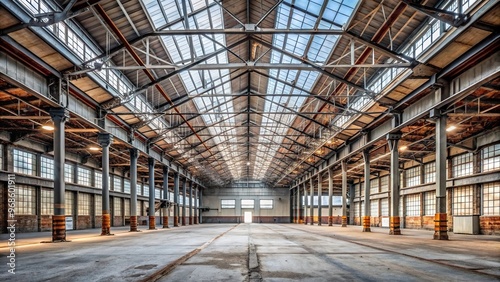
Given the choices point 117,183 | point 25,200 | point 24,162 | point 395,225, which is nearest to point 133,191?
point 25,200

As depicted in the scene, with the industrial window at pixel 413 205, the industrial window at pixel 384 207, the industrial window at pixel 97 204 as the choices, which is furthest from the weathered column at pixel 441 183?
the industrial window at pixel 97 204

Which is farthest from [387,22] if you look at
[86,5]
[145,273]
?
[145,273]

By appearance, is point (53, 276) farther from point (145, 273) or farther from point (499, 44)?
point (499, 44)

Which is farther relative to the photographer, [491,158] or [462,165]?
[462,165]

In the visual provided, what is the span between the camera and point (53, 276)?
305 inches

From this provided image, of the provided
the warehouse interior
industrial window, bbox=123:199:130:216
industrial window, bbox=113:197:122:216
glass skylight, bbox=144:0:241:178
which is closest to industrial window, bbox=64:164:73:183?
the warehouse interior

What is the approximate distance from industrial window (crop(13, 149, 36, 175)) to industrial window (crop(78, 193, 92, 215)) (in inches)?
294

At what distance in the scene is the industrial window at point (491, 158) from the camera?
88.5 feet

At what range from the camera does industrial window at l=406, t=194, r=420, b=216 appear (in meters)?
39.6

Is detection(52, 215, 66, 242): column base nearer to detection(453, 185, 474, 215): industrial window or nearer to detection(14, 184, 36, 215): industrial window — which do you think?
detection(14, 184, 36, 215): industrial window

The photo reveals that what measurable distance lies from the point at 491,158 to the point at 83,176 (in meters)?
33.4

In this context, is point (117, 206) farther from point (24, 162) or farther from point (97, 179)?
point (24, 162)

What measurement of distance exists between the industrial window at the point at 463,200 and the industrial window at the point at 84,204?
3184 centimetres

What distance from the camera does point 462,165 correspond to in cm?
3147
